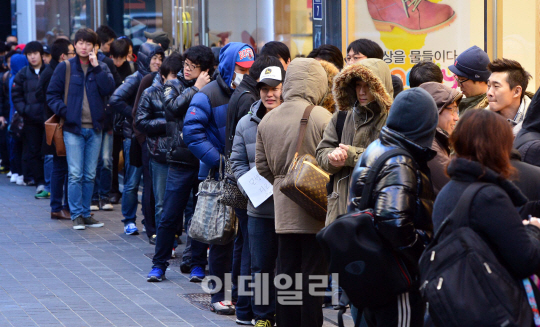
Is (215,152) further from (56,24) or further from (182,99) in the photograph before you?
(56,24)

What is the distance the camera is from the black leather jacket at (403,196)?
12.4 feet

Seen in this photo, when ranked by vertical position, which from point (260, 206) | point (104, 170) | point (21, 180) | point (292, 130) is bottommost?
point (21, 180)

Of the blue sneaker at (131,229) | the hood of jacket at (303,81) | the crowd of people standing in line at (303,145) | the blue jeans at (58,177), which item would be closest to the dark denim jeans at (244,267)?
the crowd of people standing in line at (303,145)

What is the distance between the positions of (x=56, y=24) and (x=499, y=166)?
18.6 m

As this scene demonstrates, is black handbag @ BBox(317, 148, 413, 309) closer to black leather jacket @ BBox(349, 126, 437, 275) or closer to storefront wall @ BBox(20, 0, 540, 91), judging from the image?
black leather jacket @ BBox(349, 126, 437, 275)

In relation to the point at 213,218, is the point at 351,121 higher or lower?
higher

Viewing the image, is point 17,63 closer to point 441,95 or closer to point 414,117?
point 441,95

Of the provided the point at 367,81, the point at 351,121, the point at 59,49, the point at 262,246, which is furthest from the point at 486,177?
the point at 59,49

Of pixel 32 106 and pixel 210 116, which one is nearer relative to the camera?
pixel 210 116

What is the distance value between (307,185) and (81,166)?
5.58 meters

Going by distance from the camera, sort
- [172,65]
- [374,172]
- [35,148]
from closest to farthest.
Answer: [374,172], [172,65], [35,148]

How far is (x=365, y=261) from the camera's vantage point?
381cm

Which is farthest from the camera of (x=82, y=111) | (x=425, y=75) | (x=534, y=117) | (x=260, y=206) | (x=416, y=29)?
(x=82, y=111)

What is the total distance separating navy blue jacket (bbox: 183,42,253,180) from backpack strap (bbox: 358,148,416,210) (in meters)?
2.72
